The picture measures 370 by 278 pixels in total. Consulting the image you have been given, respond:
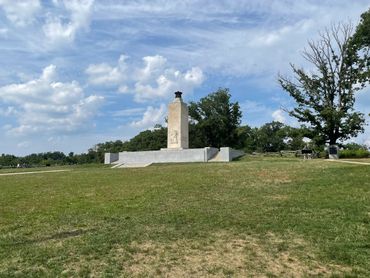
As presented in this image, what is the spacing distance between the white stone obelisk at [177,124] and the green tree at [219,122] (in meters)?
26.6

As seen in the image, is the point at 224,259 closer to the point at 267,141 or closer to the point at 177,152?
the point at 177,152

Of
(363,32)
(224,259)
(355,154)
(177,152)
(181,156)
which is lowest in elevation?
(224,259)

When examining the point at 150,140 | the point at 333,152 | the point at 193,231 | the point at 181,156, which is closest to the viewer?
the point at 193,231

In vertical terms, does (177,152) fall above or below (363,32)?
below

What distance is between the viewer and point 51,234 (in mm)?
9203

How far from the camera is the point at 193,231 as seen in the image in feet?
30.1

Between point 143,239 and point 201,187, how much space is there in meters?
7.12

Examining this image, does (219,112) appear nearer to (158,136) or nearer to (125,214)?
(158,136)

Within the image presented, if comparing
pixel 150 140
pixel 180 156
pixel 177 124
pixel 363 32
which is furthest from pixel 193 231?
pixel 150 140

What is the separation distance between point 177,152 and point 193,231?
28.3 meters

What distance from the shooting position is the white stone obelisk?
40000 mm

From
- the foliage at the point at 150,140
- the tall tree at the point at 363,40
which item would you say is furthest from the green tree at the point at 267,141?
the tall tree at the point at 363,40

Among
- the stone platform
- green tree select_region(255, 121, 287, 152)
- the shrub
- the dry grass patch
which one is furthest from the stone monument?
green tree select_region(255, 121, 287, 152)

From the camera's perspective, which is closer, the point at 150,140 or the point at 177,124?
the point at 177,124
